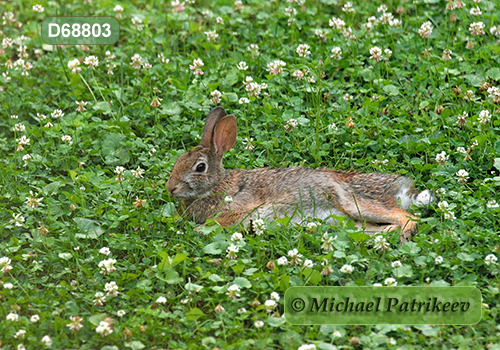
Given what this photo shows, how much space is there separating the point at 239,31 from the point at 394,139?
344 cm

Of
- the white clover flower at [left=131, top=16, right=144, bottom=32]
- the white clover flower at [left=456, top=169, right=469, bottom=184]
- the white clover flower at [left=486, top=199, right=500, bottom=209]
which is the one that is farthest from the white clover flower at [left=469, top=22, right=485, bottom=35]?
the white clover flower at [left=131, top=16, right=144, bottom=32]

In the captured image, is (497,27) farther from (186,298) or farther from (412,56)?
(186,298)

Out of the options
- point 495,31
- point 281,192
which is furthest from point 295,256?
point 495,31

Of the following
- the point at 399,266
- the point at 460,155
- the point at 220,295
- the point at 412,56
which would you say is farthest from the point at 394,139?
the point at 220,295

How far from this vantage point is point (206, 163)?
694 cm

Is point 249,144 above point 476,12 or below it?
below

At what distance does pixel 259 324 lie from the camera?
5164 millimetres

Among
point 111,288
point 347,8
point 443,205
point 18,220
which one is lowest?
point 111,288

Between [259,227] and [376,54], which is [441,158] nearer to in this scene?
[376,54]

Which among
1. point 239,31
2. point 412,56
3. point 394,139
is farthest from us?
point 239,31

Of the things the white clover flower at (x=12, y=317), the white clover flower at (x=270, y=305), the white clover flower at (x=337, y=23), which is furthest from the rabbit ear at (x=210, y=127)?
the white clover flower at (x=337, y=23)

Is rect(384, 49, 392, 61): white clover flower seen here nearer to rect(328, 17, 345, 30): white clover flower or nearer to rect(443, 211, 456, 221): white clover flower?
rect(328, 17, 345, 30): white clover flower

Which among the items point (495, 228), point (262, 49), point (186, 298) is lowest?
point (186, 298)

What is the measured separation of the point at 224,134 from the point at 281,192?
0.90 meters
